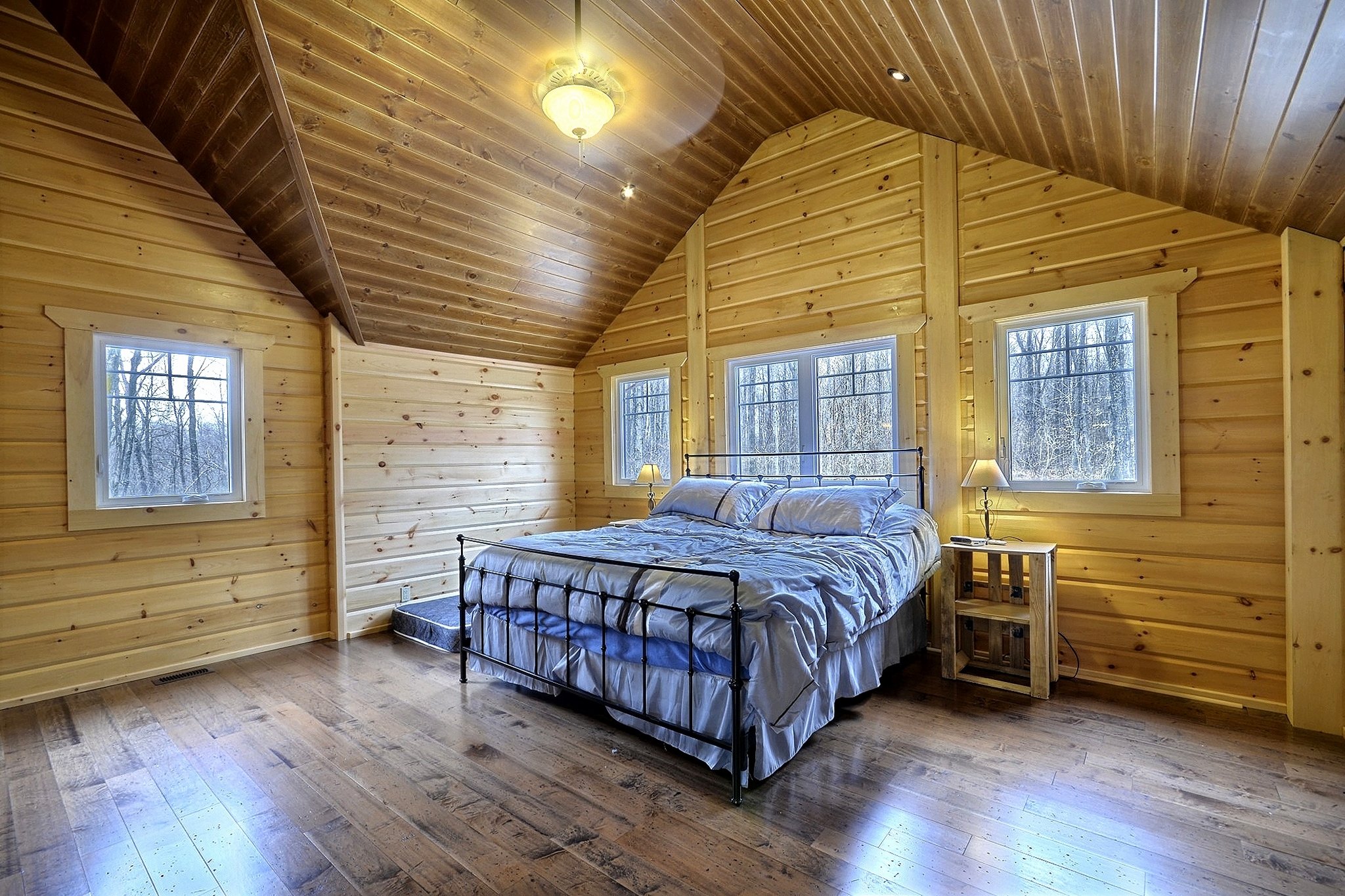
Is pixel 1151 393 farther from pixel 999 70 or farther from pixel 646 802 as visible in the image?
pixel 646 802

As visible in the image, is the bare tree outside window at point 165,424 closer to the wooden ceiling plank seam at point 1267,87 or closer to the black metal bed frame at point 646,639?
the black metal bed frame at point 646,639

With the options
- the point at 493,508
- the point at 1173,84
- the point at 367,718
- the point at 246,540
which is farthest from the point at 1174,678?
the point at 246,540

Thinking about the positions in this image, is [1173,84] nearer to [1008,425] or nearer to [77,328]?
[1008,425]

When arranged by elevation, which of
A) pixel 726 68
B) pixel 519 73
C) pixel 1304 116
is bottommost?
pixel 1304 116

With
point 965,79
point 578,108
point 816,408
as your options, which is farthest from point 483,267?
point 965,79

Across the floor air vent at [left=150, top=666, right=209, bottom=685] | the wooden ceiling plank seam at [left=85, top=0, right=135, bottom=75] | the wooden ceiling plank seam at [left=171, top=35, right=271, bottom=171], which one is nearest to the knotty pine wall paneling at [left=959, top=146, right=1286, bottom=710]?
the wooden ceiling plank seam at [left=171, top=35, right=271, bottom=171]

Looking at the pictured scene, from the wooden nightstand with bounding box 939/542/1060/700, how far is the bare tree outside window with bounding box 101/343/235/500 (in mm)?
4464

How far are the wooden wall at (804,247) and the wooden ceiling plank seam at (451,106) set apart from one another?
29.4 inches

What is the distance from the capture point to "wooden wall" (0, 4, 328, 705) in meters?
3.12

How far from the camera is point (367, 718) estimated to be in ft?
9.46

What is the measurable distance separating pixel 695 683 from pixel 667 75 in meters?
3.32

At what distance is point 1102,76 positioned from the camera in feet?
7.02

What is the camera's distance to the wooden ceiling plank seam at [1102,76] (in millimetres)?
1836

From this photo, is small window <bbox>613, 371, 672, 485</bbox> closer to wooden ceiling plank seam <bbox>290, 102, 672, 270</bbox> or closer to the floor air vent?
wooden ceiling plank seam <bbox>290, 102, 672, 270</bbox>
